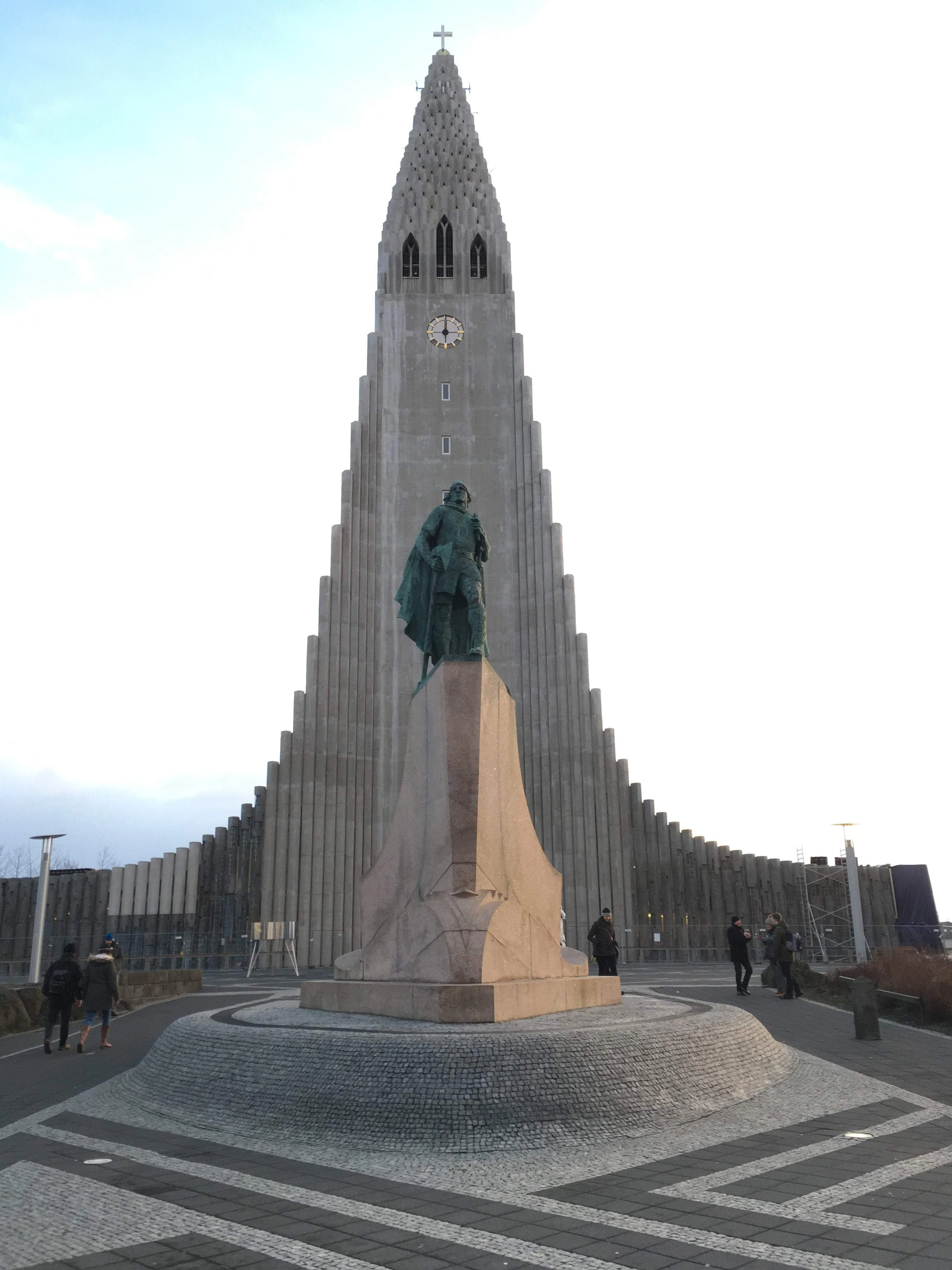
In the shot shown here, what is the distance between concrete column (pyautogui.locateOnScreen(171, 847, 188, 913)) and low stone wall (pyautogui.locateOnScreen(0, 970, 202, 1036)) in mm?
13019

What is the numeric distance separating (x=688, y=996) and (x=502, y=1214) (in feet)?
34.9

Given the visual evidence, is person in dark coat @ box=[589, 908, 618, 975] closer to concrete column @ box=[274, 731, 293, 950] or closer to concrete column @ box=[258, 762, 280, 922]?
concrete column @ box=[274, 731, 293, 950]

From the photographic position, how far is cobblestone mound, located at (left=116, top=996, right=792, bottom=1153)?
619 centimetres

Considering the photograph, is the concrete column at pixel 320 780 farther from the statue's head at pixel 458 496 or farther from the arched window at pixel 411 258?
the statue's head at pixel 458 496

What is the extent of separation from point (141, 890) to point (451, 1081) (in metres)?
30.2

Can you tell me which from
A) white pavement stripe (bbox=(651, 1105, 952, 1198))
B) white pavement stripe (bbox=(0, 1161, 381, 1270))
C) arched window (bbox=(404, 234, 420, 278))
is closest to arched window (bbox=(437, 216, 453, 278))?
arched window (bbox=(404, 234, 420, 278))

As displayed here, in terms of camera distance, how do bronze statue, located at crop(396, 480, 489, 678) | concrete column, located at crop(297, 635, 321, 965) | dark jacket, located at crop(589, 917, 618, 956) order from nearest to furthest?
1. bronze statue, located at crop(396, 480, 489, 678)
2. dark jacket, located at crop(589, 917, 618, 956)
3. concrete column, located at crop(297, 635, 321, 965)

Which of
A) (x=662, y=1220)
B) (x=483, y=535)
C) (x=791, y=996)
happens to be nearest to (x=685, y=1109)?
(x=662, y=1220)

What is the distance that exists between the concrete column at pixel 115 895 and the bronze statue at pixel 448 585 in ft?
88.5

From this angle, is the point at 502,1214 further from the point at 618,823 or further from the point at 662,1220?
the point at 618,823

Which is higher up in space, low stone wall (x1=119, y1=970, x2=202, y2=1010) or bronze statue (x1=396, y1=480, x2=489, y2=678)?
bronze statue (x1=396, y1=480, x2=489, y2=678)

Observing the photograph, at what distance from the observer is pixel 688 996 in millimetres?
14430

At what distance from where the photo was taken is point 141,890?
3334cm

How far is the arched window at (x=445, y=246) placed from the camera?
1544 inches
